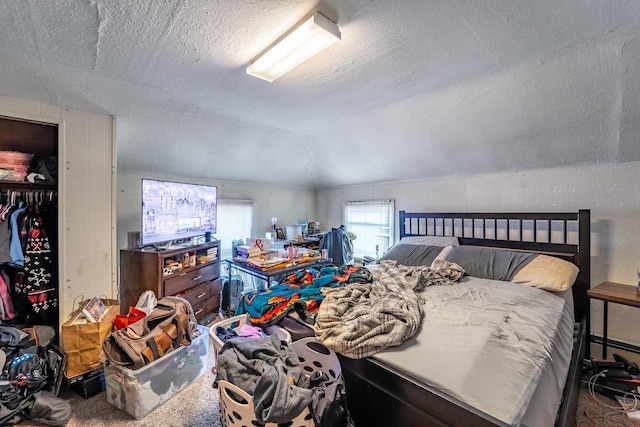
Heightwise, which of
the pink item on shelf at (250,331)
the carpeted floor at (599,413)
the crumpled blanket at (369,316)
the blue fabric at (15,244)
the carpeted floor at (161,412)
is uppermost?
the blue fabric at (15,244)

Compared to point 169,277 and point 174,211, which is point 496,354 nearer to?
point 169,277

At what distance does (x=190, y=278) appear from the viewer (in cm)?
280

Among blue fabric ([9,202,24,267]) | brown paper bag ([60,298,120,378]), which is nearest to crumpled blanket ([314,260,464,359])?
brown paper bag ([60,298,120,378])

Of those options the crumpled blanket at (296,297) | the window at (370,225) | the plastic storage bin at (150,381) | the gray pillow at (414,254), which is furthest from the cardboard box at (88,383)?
the window at (370,225)

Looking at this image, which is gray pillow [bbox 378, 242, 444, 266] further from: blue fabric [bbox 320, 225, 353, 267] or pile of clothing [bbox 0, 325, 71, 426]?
pile of clothing [bbox 0, 325, 71, 426]

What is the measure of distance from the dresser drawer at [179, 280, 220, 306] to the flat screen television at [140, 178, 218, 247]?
574mm

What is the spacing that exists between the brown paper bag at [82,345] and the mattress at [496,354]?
6.26ft

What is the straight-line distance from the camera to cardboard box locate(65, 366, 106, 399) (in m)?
1.79

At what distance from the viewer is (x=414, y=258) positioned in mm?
2875

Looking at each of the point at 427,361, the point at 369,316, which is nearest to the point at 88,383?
the point at 369,316

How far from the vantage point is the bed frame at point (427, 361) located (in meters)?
1.04

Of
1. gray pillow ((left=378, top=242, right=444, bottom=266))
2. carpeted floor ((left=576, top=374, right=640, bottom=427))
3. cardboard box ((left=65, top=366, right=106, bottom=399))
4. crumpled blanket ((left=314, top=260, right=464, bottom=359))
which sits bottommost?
carpeted floor ((left=576, top=374, right=640, bottom=427))

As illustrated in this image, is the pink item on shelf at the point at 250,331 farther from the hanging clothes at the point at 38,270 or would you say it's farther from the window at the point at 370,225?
the window at the point at 370,225

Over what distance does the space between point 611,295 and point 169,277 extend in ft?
12.0
